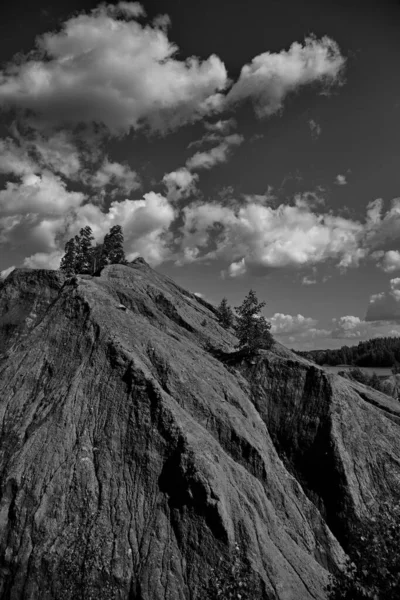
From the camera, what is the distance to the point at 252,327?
153 feet

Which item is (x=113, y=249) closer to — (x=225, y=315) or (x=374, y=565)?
(x=225, y=315)

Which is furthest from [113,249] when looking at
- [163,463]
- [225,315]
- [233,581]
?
[233,581]

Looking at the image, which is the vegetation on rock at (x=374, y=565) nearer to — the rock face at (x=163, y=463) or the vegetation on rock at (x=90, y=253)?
the rock face at (x=163, y=463)

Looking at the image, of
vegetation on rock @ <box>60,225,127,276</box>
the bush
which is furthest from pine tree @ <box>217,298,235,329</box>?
the bush

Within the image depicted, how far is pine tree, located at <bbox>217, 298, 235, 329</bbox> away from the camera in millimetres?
77688

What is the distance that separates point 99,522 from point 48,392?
12225 millimetres

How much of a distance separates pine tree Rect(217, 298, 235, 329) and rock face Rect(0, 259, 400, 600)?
3241 centimetres

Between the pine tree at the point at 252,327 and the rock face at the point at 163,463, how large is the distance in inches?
88.6

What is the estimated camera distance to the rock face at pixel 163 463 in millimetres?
20766

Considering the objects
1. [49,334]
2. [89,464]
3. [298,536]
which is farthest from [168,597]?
[49,334]

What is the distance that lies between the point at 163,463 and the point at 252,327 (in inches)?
986

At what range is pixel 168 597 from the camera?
1947 cm

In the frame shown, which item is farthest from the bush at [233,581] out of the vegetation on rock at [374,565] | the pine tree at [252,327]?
the pine tree at [252,327]

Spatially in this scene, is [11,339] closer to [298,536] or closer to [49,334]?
[49,334]
